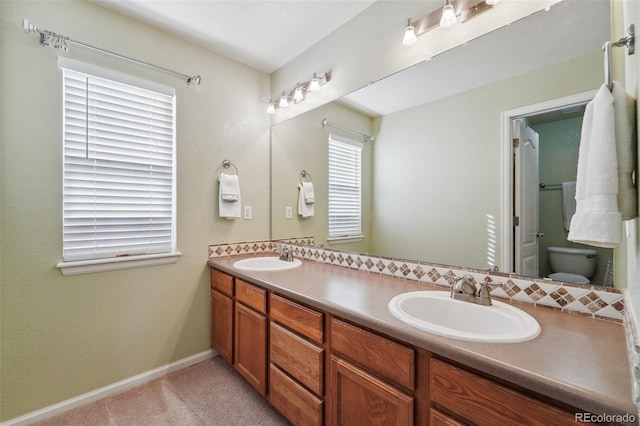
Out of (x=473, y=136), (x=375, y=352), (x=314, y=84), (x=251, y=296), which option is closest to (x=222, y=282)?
(x=251, y=296)

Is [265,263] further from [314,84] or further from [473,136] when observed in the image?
[473,136]

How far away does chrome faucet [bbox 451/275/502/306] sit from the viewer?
3.71 ft

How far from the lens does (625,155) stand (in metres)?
0.68

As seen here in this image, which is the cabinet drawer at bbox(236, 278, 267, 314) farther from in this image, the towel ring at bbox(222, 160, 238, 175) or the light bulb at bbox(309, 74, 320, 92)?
the light bulb at bbox(309, 74, 320, 92)

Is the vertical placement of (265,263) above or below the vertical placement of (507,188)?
below

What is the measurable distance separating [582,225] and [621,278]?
1.61 feet

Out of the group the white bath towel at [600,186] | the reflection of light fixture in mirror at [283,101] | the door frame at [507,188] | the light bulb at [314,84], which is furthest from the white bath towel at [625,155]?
the reflection of light fixture in mirror at [283,101]

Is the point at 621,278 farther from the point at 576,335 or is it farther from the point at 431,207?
the point at 431,207

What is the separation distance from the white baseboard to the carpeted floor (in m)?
0.03

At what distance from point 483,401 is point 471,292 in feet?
1.60

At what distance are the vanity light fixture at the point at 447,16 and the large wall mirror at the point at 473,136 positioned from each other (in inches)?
5.5

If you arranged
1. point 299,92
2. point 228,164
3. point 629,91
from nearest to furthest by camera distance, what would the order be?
1. point 629,91
2. point 299,92
3. point 228,164

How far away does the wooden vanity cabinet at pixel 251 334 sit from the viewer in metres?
1.63

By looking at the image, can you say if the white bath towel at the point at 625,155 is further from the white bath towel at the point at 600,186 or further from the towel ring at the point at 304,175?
the towel ring at the point at 304,175
